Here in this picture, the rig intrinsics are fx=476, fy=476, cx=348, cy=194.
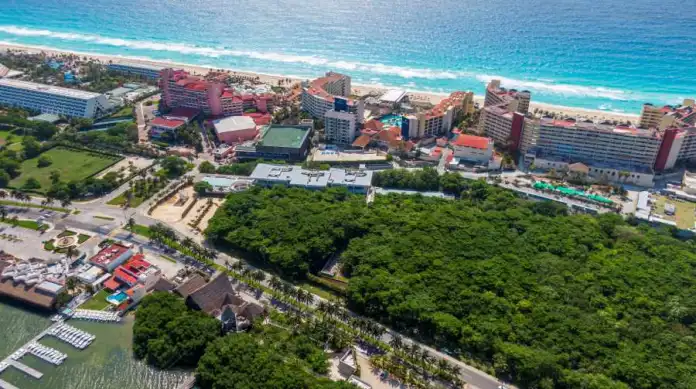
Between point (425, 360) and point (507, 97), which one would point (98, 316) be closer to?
point (425, 360)

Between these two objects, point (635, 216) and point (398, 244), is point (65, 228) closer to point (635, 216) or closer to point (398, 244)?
point (398, 244)

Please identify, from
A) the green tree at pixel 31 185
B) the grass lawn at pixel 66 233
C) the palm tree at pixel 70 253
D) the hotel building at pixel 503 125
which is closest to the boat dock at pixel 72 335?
the palm tree at pixel 70 253

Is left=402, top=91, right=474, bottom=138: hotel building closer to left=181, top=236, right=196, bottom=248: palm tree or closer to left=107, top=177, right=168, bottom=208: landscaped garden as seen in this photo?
left=107, top=177, right=168, bottom=208: landscaped garden

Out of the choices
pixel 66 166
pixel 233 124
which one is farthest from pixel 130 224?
pixel 233 124

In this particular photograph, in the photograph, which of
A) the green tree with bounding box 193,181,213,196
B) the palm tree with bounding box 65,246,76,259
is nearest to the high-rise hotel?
the green tree with bounding box 193,181,213,196

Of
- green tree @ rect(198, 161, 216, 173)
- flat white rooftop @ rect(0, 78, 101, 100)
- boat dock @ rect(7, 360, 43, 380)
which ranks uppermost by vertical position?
→ flat white rooftop @ rect(0, 78, 101, 100)

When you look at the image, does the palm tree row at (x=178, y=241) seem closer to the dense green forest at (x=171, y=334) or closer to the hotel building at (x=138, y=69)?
the dense green forest at (x=171, y=334)

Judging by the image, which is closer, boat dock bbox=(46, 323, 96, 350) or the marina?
the marina
